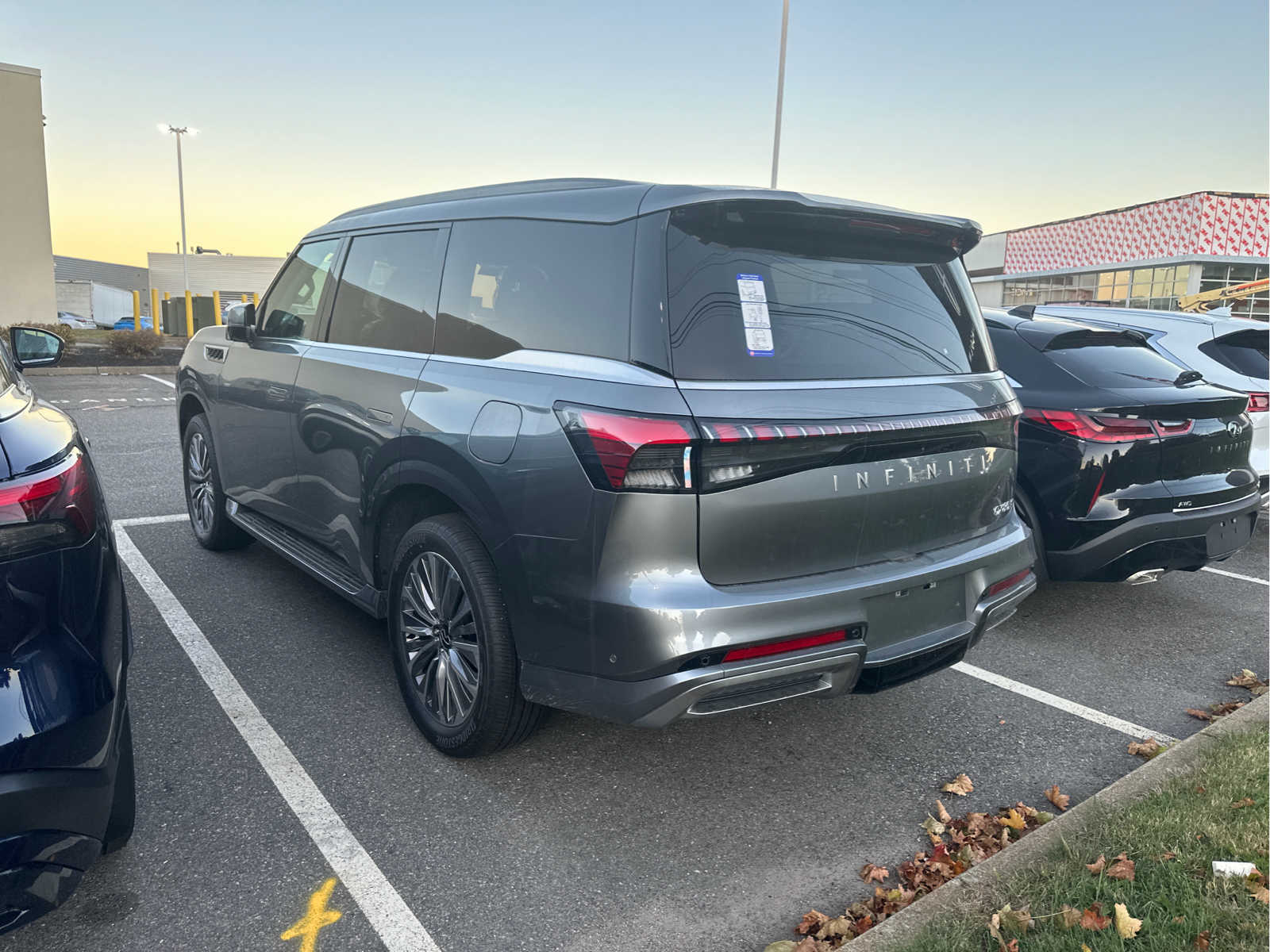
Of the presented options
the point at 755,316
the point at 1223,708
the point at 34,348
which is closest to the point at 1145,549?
the point at 1223,708

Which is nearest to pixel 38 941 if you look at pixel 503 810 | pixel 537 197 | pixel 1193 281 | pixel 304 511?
pixel 503 810

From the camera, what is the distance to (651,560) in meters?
2.48

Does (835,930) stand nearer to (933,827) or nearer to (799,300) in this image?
(933,827)

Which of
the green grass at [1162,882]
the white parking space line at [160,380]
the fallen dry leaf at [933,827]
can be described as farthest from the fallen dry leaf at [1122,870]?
the white parking space line at [160,380]

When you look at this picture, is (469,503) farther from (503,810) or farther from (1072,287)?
(1072,287)

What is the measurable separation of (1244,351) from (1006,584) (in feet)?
13.9

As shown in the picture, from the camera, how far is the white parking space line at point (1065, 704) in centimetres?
373

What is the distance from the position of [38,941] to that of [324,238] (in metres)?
3.05

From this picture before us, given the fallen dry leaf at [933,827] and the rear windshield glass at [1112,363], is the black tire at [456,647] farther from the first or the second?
the rear windshield glass at [1112,363]

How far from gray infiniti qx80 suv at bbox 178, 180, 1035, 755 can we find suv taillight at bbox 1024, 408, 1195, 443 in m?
1.36

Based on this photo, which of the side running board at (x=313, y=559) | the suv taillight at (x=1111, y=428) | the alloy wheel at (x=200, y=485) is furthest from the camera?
the alloy wheel at (x=200, y=485)

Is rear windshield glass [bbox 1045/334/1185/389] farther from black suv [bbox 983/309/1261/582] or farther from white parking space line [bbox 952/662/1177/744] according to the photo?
white parking space line [bbox 952/662/1177/744]

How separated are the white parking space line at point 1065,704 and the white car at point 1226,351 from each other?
287cm

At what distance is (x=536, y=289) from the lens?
9.78 feet
